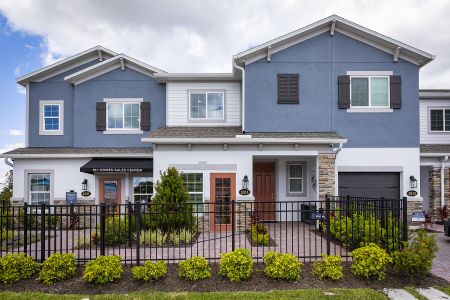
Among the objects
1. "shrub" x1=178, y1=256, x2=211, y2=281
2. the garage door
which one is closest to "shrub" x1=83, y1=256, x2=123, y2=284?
"shrub" x1=178, y1=256, x2=211, y2=281

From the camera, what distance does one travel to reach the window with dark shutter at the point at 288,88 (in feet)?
47.1

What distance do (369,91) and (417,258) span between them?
28.8ft

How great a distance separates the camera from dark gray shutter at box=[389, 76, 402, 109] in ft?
46.8

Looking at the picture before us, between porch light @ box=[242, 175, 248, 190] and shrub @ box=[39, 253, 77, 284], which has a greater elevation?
porch light @ box=[242, 175, 248, 190]

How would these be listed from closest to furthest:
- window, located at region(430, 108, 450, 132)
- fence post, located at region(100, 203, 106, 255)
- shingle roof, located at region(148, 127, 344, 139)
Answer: fence post, located at region(100, 203, 106, 255)
shingle roof, located at region(148, 127, 344, 139)
window, located at region(430, 108, 450, 132)

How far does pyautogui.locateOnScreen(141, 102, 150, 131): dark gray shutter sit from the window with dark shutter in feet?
20.5

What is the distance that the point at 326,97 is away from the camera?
14383mm

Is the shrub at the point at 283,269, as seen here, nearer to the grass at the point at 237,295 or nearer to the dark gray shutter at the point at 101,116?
the grass at the point at 237,295

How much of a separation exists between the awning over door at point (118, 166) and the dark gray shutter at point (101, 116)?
184 centimetres

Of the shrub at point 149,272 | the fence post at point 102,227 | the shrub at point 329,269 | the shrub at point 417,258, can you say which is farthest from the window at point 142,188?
the shrub at point 417,258

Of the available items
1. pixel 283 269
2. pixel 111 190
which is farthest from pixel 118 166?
pixel 283 269

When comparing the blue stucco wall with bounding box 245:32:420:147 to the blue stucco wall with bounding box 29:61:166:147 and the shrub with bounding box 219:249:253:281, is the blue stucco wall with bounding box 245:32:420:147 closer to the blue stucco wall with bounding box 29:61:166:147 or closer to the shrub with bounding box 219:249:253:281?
the blue stucco wall with bounding box 29:61:166:147

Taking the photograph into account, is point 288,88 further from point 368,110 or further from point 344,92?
point 368,110

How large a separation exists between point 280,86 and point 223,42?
20.0 feet
